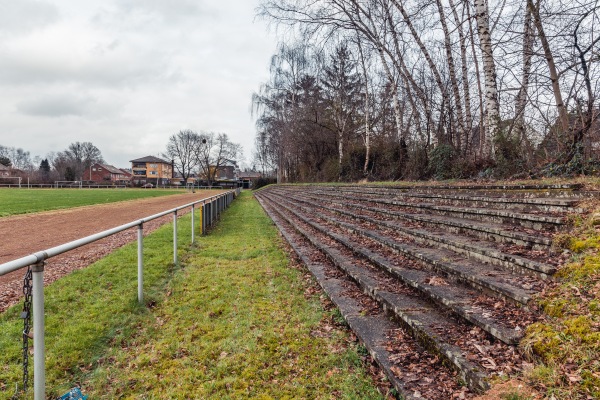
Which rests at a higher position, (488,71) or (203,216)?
(488,71)

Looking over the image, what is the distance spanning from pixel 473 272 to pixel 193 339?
2739 millimetres

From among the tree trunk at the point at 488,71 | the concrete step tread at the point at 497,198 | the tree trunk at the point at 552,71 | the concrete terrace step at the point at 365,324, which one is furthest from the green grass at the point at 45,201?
the tree trunk at the point at 552,71

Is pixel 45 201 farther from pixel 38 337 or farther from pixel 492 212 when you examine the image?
pixel 492 212

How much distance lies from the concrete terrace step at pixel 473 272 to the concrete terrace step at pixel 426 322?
16.3 inches

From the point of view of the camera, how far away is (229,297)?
4.35m

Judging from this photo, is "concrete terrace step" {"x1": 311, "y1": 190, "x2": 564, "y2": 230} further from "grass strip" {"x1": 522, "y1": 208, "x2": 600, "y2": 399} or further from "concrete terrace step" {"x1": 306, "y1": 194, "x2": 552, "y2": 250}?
"grass strip" {"x1": 522, "y1": 208, "x2": 600, "y2": 399}

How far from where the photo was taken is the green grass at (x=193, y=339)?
2.44 metres

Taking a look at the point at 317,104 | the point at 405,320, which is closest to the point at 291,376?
the point at 405,320

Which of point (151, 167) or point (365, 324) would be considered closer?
point (365, 324)

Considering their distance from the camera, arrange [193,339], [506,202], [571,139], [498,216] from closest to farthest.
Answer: [193,339] → [498,216] → [506,202] → [571,139]

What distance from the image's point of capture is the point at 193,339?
126 inches

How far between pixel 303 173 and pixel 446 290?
96.0 feet

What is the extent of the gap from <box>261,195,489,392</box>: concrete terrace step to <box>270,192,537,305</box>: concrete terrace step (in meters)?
0.42

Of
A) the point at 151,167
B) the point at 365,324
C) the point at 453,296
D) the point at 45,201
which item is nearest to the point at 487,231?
the point at 453,296
